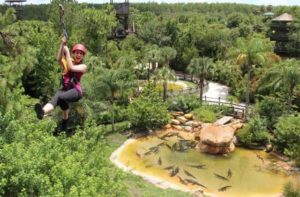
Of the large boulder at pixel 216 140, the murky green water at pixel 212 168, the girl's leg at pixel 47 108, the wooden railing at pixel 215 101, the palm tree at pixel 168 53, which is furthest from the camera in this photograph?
the palm tree at pixel 168 53

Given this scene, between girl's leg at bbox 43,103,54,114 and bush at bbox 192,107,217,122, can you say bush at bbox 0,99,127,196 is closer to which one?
girl's leg at bbox 43,103,54,114

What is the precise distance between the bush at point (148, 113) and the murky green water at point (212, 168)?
5.67ft

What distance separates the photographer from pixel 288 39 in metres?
55.4

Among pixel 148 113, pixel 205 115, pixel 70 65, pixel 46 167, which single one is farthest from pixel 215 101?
pixel 70 65

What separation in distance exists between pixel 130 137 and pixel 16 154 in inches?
766

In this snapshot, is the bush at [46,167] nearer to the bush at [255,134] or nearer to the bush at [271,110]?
the bush at [255,134]

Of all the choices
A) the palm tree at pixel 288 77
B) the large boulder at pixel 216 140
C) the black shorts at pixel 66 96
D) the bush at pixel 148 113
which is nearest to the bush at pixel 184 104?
the bush at pixel 148 113

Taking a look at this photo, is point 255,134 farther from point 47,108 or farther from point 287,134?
point 47,108

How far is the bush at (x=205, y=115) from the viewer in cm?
3381

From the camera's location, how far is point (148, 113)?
105 ft

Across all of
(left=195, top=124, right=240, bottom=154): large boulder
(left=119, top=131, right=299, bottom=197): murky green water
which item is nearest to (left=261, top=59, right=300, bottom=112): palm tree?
(left=119, top=131, right=299, bottom=197): murky green water

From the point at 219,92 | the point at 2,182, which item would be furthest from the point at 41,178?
the point at 219,92

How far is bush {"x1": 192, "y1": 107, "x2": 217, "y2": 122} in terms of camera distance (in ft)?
111

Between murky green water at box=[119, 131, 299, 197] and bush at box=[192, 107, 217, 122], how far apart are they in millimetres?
3910
